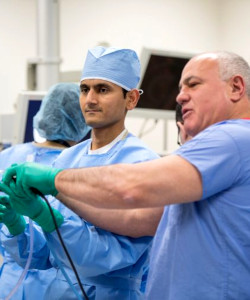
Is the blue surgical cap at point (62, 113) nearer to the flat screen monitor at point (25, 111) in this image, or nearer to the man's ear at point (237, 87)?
the flat screen monitor at point (25, 111)

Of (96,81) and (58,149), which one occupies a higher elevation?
(96,81)

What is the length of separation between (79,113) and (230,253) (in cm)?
115

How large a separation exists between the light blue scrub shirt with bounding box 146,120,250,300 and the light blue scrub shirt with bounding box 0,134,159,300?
24 centimetres

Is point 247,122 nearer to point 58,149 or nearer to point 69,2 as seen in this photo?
point 58,149

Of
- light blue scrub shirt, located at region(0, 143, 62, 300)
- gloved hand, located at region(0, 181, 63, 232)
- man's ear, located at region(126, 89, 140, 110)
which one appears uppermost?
man's ear, located at region(126, 89, 140, 110)

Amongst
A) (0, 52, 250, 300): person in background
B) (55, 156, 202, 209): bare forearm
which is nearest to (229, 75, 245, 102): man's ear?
(0, 52, 250, 300): person in background

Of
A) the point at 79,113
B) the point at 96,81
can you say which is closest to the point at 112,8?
the point at 79,113

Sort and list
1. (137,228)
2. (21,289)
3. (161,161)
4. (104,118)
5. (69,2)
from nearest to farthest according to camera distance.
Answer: (161,161), (137,228), (104,118), (21,289), (69,2)

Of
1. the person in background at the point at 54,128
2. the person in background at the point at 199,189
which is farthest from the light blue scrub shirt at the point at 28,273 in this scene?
the person in background at the point at 199,189

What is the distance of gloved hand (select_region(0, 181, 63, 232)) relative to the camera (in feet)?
4.18

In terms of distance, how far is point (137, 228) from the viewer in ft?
4.74

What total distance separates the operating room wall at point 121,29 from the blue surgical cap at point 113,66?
3182 millimetres

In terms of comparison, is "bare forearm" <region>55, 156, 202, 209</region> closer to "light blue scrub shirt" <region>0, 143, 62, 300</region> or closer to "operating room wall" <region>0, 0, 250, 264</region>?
"light blue scrub shirt" <region>0, 143, 62, 300</region>

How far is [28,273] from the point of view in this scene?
1791mm
